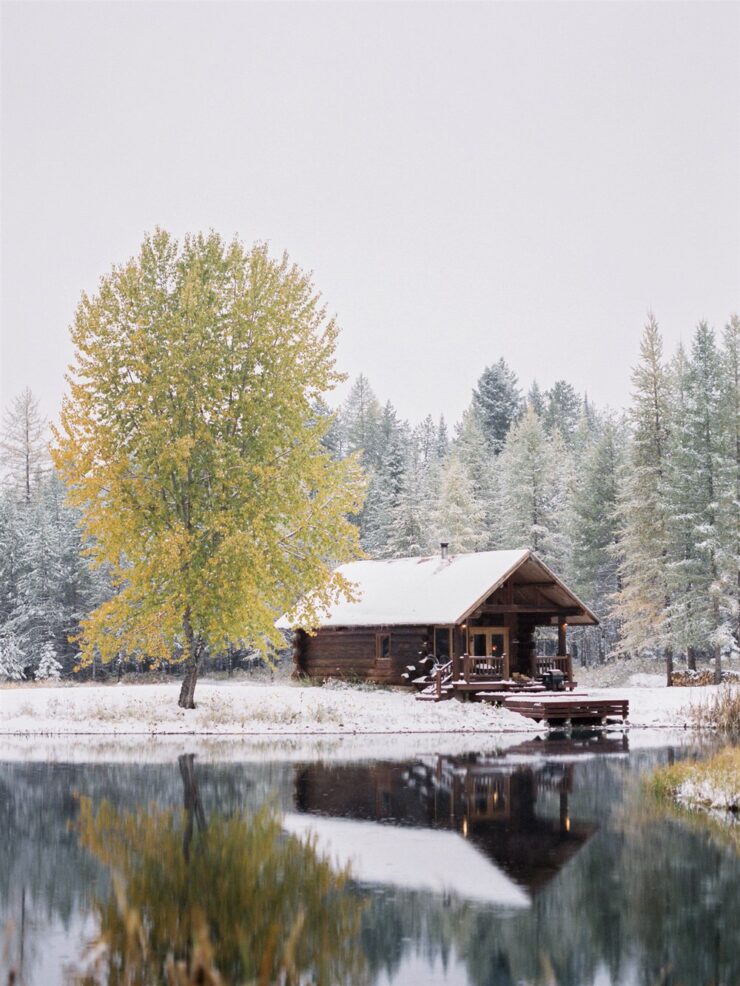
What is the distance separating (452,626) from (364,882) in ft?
101

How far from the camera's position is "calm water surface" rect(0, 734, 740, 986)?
9.53 meters

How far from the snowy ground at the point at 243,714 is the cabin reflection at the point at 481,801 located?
27.3 ft

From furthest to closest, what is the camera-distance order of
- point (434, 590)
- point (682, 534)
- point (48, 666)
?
point (48, 666)
point (682, 534)
point (434, 590)

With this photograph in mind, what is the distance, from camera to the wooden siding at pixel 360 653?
45.8 metres

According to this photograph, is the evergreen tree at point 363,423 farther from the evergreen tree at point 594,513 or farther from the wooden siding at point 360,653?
the wooden siding at point 360,653

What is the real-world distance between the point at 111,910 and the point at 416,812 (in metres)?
7.41

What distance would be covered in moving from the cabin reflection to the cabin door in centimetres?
1770

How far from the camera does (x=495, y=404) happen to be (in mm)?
103625

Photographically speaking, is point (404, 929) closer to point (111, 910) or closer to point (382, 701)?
point (111, 910)

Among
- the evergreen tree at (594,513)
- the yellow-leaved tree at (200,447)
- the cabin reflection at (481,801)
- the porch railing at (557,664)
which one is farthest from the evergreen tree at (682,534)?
the cabin reflection at (481,801)

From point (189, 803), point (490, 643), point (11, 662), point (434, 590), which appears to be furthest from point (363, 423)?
point (189, 803)

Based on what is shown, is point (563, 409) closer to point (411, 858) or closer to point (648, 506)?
point (648, 506)

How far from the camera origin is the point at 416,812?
17812mm

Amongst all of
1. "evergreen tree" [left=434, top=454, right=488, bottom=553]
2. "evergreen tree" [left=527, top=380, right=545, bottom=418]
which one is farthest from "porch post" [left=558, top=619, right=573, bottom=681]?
"evergreen tree" [left=527, top=380, right=545, bottom=418]
